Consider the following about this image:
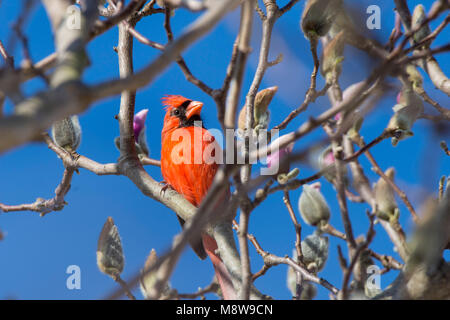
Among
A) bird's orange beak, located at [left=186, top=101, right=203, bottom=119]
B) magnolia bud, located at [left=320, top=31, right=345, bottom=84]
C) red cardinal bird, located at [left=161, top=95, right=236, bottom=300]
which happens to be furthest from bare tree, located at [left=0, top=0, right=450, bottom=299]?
bird's orange beak, located at [left=186, top=101, right=203, bottom=119]

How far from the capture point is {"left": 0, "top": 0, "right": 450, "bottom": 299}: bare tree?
92cm

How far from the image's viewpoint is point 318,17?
1898 millimetres

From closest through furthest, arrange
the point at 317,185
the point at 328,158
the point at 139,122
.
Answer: the point at 328,158, the point at 317,185, the point at 139,122

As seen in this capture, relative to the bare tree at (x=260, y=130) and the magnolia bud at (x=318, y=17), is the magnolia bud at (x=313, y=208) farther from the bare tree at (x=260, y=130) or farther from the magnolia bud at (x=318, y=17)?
the magnolia bud at (x=318, y=17)

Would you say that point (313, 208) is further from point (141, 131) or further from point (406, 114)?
point (141, 131)

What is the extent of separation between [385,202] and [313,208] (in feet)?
1.61

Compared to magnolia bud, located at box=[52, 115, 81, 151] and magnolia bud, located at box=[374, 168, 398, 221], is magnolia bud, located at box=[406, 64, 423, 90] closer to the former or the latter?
magnolia bud, located at box=[374, 168, 398, 221]

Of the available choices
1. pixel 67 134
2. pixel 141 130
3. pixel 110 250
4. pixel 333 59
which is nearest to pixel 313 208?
pixel 333 59

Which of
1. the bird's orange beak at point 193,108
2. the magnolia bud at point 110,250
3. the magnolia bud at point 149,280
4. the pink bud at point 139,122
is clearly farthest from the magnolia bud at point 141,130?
the bird's orange beak at point 193,108

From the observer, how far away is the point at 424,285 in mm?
1364

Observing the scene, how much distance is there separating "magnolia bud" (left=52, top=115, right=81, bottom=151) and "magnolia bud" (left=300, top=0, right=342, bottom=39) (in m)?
1.18

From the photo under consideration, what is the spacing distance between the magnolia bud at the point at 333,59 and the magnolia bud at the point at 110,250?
103 cm
